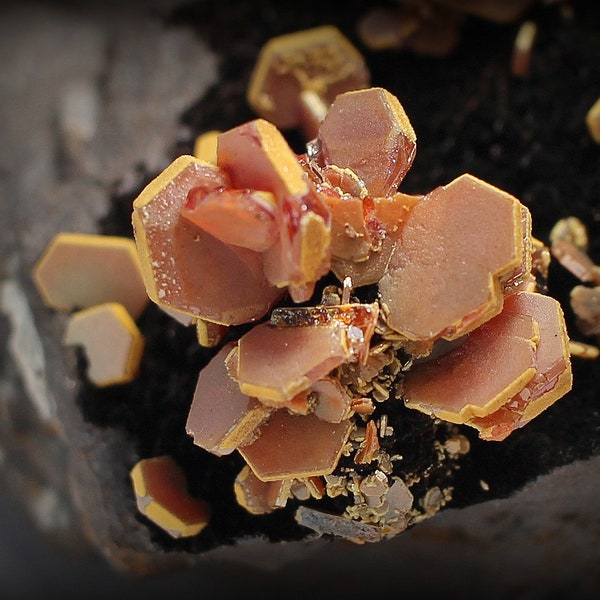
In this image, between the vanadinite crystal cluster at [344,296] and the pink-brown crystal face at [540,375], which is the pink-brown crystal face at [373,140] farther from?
the pink-brown crystal face at [540,375]

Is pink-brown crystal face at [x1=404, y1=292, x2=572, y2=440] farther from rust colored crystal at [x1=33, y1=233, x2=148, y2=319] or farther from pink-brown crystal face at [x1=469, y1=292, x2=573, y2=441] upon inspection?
rust colored crystal at [x1=33, y1=233, x2=148, y2=319]

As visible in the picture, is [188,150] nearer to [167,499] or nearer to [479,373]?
[167,499]

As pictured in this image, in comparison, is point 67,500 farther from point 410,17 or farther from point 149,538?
point 410,17

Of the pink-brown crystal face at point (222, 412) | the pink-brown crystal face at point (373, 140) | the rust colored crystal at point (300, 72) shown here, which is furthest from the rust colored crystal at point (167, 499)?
the rust colored crystal at point (300, 72)

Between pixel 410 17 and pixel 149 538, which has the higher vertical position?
pixel 410 17

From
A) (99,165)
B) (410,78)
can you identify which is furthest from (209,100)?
(410,78)

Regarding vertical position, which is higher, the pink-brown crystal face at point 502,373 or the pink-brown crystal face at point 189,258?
the pink-brown crystal face at point 189,258
